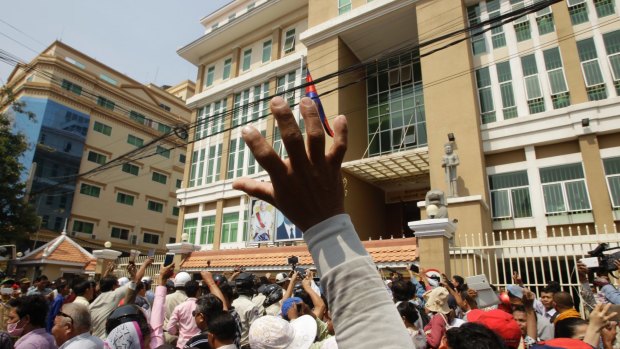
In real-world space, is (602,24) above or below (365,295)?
above

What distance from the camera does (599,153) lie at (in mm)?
12031

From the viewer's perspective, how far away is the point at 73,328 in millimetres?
2818

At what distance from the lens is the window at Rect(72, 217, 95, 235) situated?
2880 centimetres

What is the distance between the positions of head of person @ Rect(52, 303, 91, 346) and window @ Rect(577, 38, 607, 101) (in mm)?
15274

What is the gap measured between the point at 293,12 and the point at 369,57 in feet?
18.7

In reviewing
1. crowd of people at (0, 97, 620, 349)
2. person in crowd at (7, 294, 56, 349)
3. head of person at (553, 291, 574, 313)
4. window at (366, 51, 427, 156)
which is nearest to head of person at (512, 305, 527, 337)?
crowd of people at (0, 97, 620, 349)

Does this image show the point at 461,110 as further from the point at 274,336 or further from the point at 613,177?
the point at 274,336

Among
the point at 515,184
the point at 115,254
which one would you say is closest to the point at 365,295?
the point at 515,184

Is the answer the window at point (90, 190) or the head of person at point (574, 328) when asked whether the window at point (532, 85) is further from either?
the window at point (90, 190)

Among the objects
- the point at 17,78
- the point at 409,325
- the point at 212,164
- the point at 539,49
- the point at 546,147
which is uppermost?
the point at 17,78

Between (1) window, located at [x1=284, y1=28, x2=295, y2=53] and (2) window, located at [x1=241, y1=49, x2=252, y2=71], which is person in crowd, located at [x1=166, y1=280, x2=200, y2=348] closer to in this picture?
(1) window, located at [x1=284, y1=28, x2=295, y2=53]

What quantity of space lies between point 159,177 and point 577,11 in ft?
110

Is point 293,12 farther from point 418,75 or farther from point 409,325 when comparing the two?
point 409,325

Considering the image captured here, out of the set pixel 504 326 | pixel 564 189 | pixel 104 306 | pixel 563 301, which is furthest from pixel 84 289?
pixel 564 189
